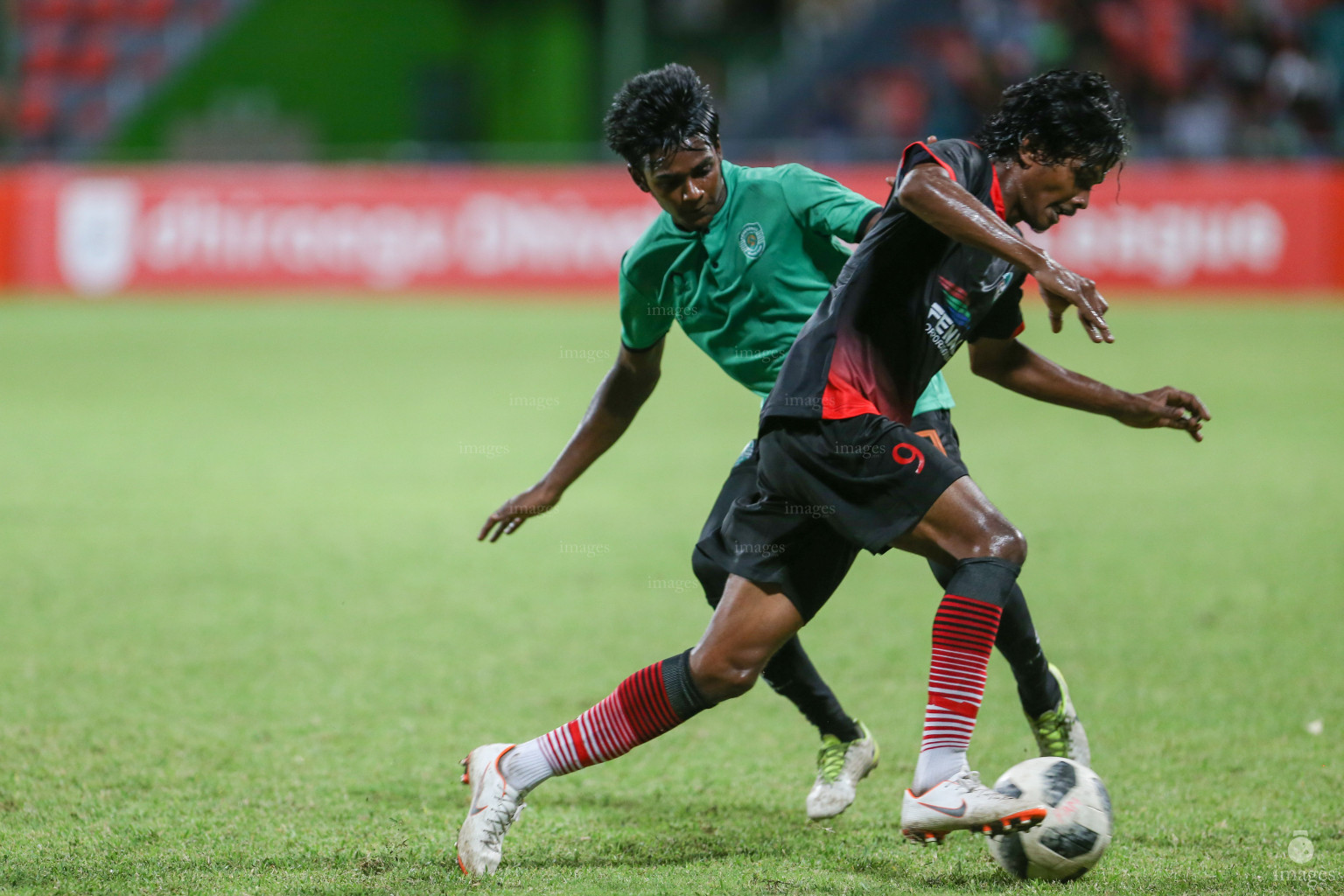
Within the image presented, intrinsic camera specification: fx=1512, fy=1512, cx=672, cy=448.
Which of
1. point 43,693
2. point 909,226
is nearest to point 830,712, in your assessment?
point 909,226

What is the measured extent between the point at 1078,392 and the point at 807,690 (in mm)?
1099

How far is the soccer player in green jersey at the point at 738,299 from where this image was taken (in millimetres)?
3699

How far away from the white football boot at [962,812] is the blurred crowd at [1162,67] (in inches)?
676

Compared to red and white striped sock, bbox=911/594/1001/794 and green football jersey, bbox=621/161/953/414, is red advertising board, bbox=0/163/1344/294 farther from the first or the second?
red and white striped sock, bbox=911/594/1001/794

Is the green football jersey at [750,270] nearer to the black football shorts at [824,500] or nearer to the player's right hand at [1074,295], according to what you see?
the black football shorts at [824,500]

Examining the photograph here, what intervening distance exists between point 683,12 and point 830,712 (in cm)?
2697

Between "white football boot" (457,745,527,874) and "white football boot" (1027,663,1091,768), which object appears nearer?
"white football boot" (457,745,527,874)

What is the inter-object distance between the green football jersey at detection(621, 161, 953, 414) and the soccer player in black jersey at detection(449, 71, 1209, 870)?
0.30 metres

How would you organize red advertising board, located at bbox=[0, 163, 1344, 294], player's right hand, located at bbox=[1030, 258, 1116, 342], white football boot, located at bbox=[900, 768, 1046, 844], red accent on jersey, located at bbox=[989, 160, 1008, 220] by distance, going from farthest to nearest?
1. red advertising board, located at bbox=[0, 163, 1344, 294]
2. red accent on jersey, located at bbox=[989, 160, 1008, 220]
3. white football boot, located at bbox=[900, 768, 1046, 844]
4. player's right hand, located at bbox=[1030, 258, 1116, 342]

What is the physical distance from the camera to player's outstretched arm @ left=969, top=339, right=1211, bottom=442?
395 cm

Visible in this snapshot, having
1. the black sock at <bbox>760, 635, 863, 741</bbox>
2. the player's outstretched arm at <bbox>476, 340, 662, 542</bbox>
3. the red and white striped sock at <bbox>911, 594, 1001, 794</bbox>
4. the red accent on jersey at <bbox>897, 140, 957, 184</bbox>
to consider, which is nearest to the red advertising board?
the player's outstretched arm at <bbox>476, 340, 662, 542</bbox>

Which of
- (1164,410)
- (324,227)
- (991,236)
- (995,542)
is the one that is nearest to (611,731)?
(995,542)

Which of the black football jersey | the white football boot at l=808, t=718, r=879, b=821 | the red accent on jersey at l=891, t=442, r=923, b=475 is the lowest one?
the white football boot at l=808, t=718, r=879, b=821

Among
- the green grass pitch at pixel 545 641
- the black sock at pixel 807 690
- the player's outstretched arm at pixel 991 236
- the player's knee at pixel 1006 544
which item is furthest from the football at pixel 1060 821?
the player's outstretched arm at pixel 991 236
